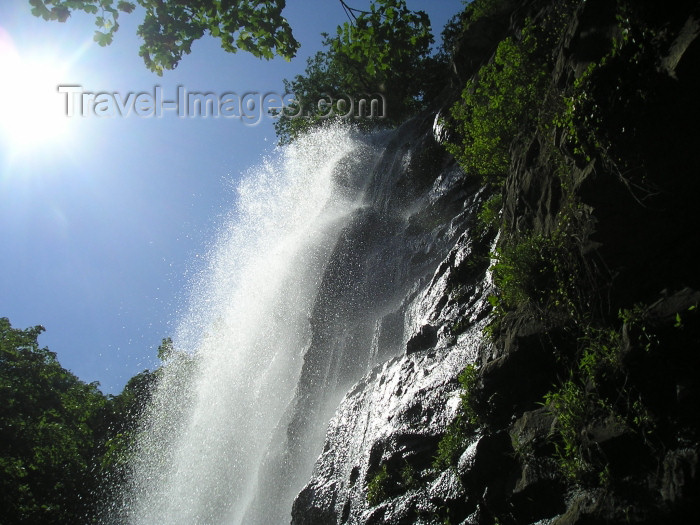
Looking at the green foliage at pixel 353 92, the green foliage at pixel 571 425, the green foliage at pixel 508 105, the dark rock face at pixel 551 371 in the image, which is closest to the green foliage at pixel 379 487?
the dark rock face at pixel 551 371

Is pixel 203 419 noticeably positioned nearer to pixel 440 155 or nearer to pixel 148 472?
pixel 148 472

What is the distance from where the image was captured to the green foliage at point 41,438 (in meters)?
16.6

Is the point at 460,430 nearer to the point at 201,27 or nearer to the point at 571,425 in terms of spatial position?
the point at 571,425

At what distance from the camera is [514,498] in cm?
465

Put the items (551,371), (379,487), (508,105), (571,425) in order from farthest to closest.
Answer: (508,105), (379,487), (551,371), (571,425)

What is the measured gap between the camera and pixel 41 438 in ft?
61.8

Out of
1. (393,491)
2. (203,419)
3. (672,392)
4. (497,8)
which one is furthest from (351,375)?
(497,8)

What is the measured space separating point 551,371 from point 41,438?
819 inches

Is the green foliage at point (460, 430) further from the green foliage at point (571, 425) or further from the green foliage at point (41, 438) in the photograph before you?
the green foliage at point (41, 438)

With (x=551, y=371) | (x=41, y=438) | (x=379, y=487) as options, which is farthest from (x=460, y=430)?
(x=41, y=438)

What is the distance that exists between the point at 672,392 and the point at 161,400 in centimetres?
1995

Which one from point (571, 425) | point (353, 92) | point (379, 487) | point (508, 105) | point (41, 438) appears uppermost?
point (353, 92)

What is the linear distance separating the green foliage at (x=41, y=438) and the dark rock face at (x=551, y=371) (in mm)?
14023

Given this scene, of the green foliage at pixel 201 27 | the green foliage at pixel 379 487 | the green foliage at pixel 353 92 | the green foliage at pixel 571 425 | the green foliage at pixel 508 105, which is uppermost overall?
the green foliage at pixel 353 92
